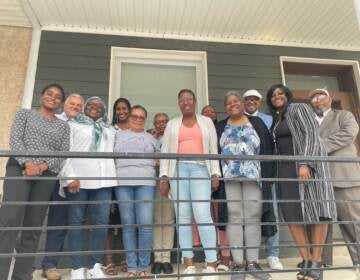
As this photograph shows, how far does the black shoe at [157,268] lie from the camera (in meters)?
3.08

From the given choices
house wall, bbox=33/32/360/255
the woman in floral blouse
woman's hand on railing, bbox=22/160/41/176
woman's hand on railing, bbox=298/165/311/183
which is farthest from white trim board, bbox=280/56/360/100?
woman's hand on railing, bbox=22/160/41/176

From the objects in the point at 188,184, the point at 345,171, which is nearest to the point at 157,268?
the point at 188,184

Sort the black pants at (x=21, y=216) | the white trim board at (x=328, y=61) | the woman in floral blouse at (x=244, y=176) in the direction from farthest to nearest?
the white trim board at (x=328, y=61)
the woman in floral blouse at (x=244, y=176)
the black pants at (x=21, y=216)

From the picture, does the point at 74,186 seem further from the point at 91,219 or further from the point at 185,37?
the point at 185,37

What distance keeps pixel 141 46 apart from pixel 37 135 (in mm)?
2188

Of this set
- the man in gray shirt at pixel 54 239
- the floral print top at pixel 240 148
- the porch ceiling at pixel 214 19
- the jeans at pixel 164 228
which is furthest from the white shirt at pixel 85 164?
the porch ceiling at pixel 214 19

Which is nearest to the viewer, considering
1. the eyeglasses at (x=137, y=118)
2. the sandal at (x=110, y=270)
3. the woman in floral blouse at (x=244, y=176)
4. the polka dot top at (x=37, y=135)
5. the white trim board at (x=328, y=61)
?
the polka dot top at (x=37, y=135)

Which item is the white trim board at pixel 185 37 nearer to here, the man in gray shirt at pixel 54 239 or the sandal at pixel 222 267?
the man in gray shirt at pixel 54 239

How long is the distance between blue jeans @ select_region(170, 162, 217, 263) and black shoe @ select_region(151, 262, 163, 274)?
12.9 inches

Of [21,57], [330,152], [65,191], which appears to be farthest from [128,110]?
[330,152]

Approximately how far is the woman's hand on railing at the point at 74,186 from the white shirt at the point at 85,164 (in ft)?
0.12

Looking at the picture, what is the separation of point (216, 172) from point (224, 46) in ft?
7.26

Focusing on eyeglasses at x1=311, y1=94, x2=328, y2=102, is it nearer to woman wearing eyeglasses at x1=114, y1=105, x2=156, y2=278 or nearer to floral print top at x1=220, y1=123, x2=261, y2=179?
floral print top at x1=220, y1=123, x2=261, y2=179

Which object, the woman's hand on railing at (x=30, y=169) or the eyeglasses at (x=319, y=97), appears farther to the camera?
the eyeglasses at (x=319, y=97)
